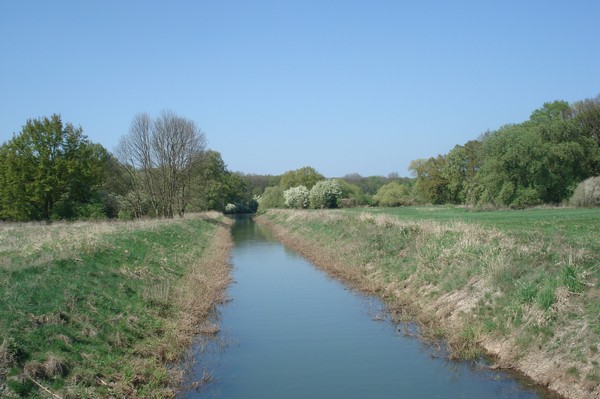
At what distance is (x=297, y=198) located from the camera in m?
83.2

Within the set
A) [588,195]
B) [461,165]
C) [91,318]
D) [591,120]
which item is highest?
[591,120]

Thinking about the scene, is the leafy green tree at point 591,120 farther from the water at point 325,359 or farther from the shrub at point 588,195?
the water at point 325,359

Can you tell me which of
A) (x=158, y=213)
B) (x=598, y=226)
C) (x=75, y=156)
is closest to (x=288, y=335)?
(x=598, y=226)

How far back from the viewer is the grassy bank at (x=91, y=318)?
8492mm

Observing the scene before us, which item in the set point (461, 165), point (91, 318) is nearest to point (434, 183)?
point (461, 165)

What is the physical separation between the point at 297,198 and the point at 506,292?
233ft

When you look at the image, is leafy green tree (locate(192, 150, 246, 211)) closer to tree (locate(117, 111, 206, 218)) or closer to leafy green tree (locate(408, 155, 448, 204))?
tree (locate(117, 111, 206, 218))

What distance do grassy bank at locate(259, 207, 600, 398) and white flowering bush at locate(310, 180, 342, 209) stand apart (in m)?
55.5

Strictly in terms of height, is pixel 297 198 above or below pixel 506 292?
above

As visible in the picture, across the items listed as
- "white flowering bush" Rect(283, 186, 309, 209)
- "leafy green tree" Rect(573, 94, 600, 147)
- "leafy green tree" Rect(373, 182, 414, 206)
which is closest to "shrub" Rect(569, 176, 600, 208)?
"leafy green tree" Rect(573, 94, 600, 147)

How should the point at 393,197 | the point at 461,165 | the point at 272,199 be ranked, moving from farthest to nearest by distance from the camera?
the point at 272,199, the point at 393,197, the point at 461,165

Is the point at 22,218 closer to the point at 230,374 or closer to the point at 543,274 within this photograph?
the point at 230,374

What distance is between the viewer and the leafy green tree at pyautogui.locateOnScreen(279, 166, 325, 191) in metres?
95.8

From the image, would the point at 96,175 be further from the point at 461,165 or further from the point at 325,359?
A: the point at 461,165
